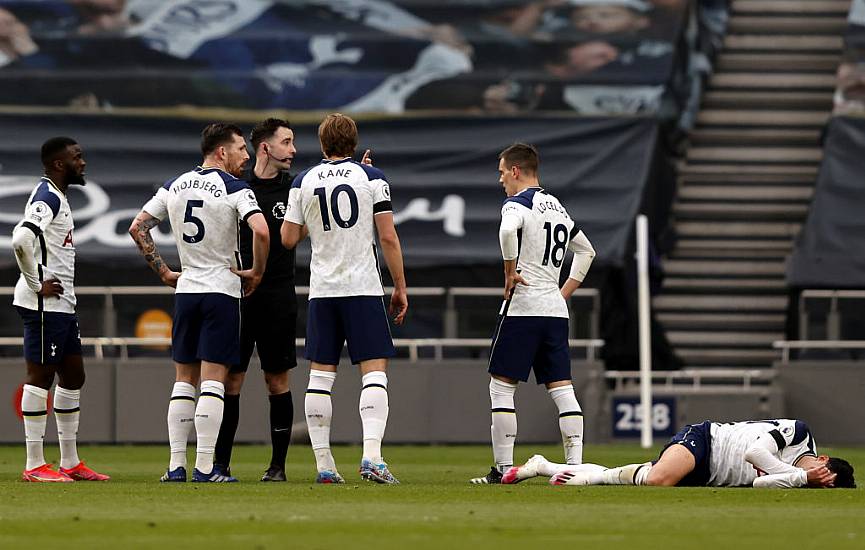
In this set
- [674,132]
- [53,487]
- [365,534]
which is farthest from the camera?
[674,132]

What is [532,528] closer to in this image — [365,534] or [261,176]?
[365,534]

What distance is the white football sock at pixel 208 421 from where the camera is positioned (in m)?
10.1

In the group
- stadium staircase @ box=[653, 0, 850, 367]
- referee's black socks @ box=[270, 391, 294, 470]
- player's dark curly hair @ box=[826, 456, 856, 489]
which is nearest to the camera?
player's dark curly hair @ box=[826, 456, 856, 489]

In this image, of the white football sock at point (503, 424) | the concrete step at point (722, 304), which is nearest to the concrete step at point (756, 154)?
the concrete step at point (722, 304)

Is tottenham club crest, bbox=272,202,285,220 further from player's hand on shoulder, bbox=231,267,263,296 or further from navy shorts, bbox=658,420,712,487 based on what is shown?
navy shorts, bbox=658,420,712,487

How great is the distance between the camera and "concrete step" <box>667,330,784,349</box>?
68.5 feet

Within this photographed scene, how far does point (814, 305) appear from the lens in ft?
62.0

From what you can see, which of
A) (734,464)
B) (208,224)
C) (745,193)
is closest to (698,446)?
(734,464)

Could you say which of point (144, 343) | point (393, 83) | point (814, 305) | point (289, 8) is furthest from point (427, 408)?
point (289, 8)

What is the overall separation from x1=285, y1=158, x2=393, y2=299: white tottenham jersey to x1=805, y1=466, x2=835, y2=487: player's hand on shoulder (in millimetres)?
2516

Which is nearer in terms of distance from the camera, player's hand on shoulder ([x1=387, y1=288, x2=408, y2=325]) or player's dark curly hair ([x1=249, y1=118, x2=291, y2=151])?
player's hand on shoulder ([x1=387, y1=288, x2=408, y2=325])

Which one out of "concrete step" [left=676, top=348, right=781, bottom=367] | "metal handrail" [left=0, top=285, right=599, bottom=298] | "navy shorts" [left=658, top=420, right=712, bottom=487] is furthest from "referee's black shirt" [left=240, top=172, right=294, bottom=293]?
"concrete step" [left=676, top=348, right=781, bottom=367]

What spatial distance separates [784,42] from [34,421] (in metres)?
Result: 16.1

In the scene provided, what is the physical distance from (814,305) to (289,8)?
332 inches
